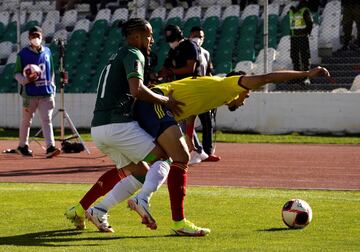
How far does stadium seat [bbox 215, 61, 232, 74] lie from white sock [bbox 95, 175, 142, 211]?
1577cm

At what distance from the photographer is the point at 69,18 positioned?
31234 mm

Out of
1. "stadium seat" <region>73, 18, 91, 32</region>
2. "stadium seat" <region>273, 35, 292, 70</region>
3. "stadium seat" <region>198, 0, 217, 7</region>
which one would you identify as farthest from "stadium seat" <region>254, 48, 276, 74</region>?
"stadium seat" <region>73, 18, 91, 32</region>

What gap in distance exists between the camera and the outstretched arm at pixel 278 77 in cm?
908

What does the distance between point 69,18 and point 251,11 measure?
21.2ft

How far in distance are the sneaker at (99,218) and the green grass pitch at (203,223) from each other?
8cm

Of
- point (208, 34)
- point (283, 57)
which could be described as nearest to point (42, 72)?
point (283, 57)

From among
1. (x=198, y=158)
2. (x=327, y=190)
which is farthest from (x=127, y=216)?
(x=198, y=158)

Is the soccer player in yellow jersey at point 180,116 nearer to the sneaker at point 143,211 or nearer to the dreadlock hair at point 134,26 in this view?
the sneaker at point 143,211

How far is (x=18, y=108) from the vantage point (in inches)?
1038

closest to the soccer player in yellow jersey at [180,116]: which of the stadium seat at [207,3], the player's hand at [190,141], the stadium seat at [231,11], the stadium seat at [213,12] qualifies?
the player's hand at [190,141]

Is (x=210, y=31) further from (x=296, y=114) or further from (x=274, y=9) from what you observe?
(x=296, y=114)

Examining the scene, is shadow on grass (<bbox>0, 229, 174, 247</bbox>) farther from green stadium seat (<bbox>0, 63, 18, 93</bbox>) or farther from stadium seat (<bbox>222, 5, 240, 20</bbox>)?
green stadium seat (<bbox>0, 63, 18, 93</bbox>)

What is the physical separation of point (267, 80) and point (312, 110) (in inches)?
557

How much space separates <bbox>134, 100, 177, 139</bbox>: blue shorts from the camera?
9.23 metres
